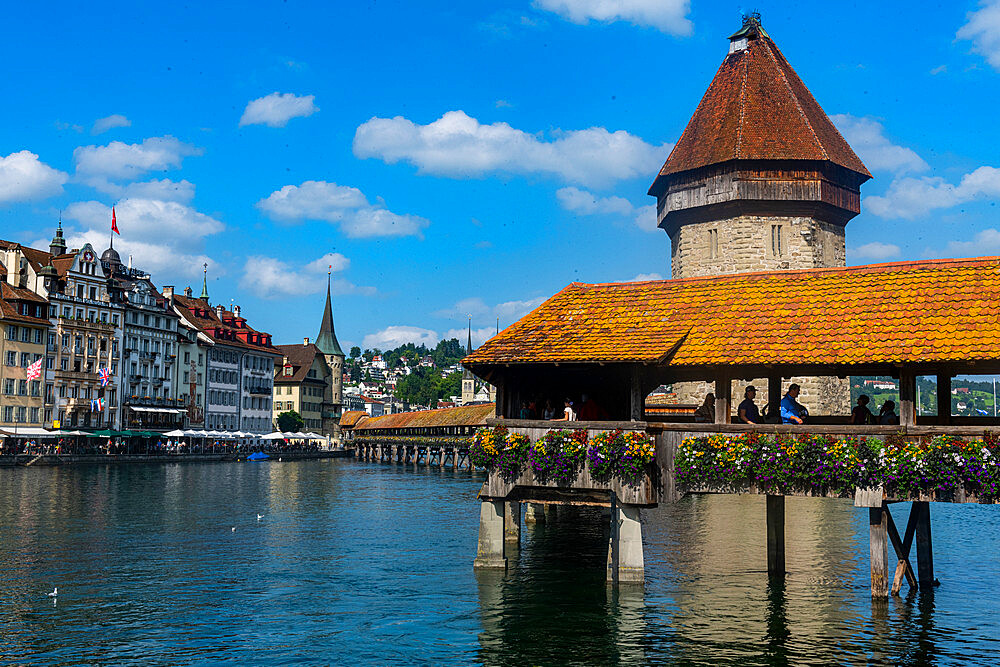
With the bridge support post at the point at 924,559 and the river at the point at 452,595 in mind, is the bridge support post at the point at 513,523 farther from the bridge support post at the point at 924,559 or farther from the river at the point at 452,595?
the bridge support post at the point at 924,559

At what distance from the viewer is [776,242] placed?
199 feet

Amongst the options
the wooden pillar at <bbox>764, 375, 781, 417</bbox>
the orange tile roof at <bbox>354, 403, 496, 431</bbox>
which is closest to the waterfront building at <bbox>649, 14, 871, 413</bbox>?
the orange tile roof at <bbox>354, 403, 496, 431</bbox>

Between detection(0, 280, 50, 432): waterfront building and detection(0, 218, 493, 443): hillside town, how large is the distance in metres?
0.08

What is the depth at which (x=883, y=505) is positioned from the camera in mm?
18812

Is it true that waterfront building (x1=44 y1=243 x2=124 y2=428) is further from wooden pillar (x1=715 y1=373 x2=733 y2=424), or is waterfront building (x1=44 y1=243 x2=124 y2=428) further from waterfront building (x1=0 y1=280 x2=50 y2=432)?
wooden pillar (x1=715 y1=373 x2=733 y2=424)

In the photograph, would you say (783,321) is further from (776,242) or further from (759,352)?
(776,242)

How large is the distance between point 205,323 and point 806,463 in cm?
10367


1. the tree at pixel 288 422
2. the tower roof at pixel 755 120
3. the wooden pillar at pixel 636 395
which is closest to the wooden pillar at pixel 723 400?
the wooden pillar at pixel 636 395

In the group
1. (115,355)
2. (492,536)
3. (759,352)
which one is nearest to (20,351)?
(115,355)

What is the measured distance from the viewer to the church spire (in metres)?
169

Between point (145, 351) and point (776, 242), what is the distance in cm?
6504

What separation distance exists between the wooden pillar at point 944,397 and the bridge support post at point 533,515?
1807 cm

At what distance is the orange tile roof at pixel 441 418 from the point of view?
275ft

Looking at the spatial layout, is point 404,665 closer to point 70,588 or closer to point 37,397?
point 70,588
